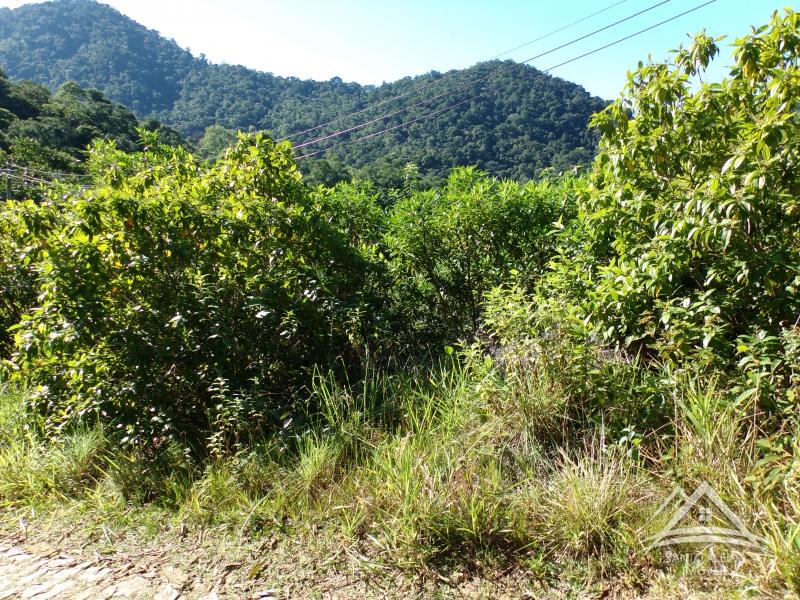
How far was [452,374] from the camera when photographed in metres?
3.78

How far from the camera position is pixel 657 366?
3.23m

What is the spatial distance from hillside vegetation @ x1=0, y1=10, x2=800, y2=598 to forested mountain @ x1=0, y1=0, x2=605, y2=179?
1.78 meters

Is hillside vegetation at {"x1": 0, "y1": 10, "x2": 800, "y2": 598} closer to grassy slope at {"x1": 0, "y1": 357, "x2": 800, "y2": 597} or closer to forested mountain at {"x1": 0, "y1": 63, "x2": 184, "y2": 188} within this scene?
grassy slope at {"x1": 0, "y1": 357, "x2": 800, "y2": 597}

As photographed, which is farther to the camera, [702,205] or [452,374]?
[452,374]

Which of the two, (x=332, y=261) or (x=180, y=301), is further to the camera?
(x=332, y=261)

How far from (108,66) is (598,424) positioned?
333 feet

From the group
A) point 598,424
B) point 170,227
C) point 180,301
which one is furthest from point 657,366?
point 170,227

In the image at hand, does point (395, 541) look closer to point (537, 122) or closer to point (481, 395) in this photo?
point (481, 395)

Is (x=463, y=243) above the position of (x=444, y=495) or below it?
above

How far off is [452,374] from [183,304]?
6.28 feet

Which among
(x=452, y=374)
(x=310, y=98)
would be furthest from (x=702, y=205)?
(x=310, y=98)

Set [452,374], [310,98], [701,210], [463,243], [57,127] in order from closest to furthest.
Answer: [701,210], [452,374], [463,243], [57,127], [310,98]

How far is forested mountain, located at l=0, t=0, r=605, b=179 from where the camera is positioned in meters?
31.6

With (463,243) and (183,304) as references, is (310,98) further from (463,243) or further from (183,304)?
(183,304)
